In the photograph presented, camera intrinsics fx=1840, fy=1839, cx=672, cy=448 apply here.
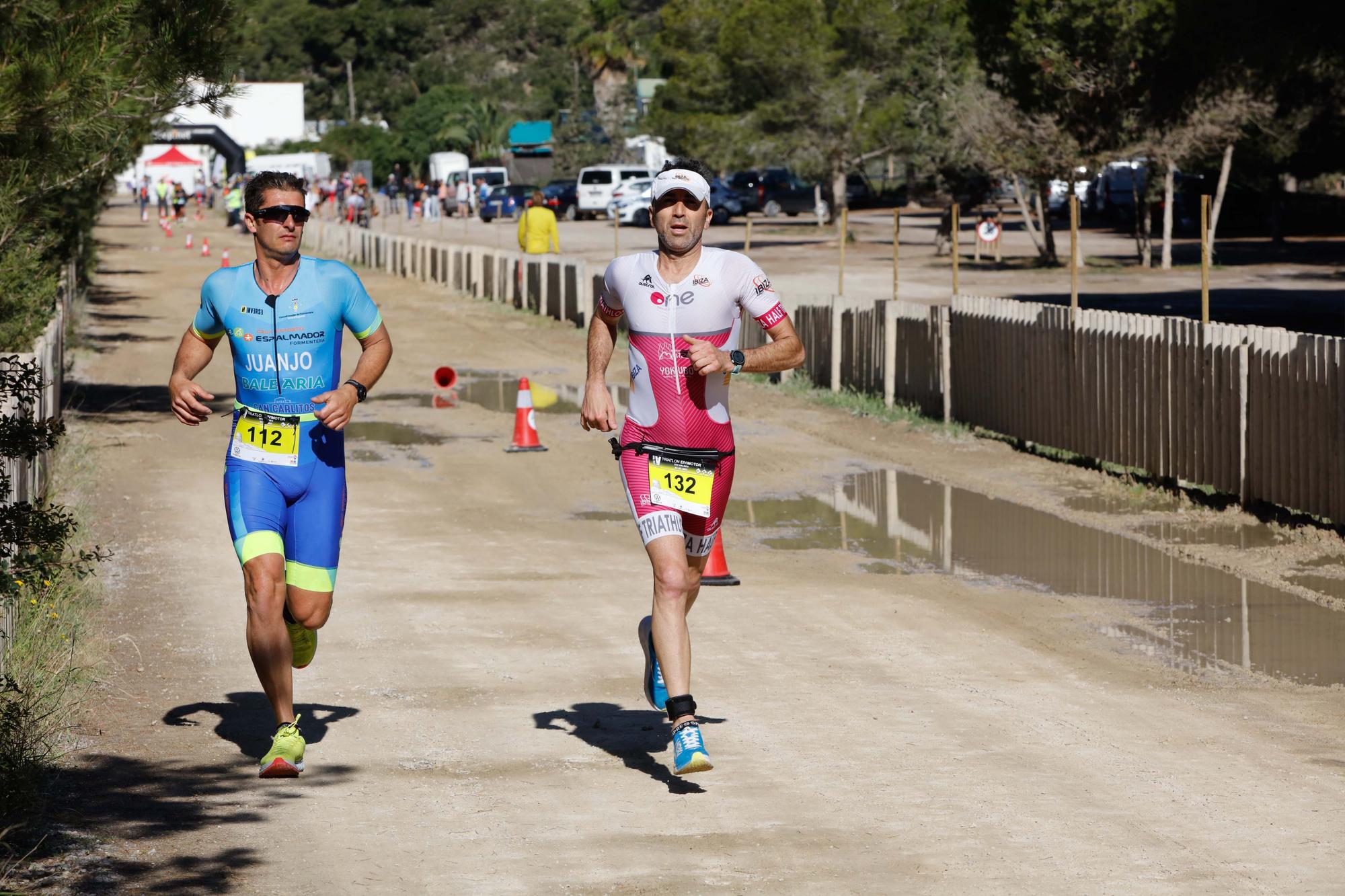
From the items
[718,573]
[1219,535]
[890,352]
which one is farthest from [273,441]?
[890,352]

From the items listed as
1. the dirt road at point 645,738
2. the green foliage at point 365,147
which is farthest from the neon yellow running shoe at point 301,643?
the green foliage at point 365,147

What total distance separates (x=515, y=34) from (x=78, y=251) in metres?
112

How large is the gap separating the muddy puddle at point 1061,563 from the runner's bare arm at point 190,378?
474cm

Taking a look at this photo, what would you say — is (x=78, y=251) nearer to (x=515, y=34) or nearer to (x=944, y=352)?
(x=944, y=352)

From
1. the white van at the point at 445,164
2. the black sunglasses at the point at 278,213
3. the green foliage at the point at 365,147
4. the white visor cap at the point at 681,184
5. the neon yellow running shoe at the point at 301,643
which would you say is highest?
the green foliage at the point at 365,147

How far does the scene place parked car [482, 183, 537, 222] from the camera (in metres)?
70.7

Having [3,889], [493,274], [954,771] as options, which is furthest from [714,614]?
[493,274]

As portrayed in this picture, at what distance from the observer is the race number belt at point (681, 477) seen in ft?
21.1

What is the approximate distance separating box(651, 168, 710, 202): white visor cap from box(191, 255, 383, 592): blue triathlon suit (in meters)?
1.10

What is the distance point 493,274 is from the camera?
34.1 metres

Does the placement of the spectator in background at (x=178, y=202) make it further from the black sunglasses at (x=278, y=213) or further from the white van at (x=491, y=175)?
the black sunglasses at (x=278, y=213)

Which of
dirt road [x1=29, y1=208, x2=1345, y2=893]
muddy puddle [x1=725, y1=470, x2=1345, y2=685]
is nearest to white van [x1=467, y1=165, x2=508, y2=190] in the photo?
muddy puddle [x1=725, y1=470, x2=1345, y2=685]

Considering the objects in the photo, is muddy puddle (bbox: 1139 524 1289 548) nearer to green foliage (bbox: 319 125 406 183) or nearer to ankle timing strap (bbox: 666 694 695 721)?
ankle timing strap (bbox: 666 694 695 721)

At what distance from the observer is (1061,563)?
1141cm
